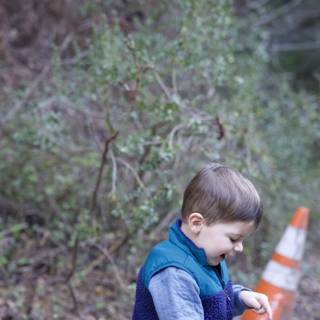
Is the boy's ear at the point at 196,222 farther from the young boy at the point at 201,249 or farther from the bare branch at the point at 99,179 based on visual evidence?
the bare branch at the point at 99,179

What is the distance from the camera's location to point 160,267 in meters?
2.73

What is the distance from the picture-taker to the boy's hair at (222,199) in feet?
9.08

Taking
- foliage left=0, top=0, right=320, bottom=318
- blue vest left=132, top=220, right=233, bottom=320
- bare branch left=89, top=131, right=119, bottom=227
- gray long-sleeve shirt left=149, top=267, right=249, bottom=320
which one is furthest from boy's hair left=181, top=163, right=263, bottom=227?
bare branch left=89, top=131, right=119, bottom=227

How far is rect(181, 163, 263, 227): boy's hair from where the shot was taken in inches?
109

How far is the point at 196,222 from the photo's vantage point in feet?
9.21

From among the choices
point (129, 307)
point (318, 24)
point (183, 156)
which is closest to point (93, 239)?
point (129, 307)

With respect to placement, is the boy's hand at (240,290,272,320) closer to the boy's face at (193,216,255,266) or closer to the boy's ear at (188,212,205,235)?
the boy's face at (193,216,255,266)

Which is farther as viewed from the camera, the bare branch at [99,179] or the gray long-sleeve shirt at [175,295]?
the bare branch at [99,179]

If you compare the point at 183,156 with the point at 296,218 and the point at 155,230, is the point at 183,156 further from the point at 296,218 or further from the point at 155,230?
the point at 296,218

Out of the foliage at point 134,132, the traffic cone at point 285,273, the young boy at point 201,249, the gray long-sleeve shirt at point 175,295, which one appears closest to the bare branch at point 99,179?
the foliage at point 134,132

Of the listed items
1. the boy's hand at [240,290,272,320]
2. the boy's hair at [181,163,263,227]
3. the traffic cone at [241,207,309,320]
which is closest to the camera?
the boy's hair at [181,163,263,227]

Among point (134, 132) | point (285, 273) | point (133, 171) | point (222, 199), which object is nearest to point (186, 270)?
point (222, 199)

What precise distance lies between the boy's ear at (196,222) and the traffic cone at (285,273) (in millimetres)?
2578

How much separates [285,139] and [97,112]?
237 centimetres
